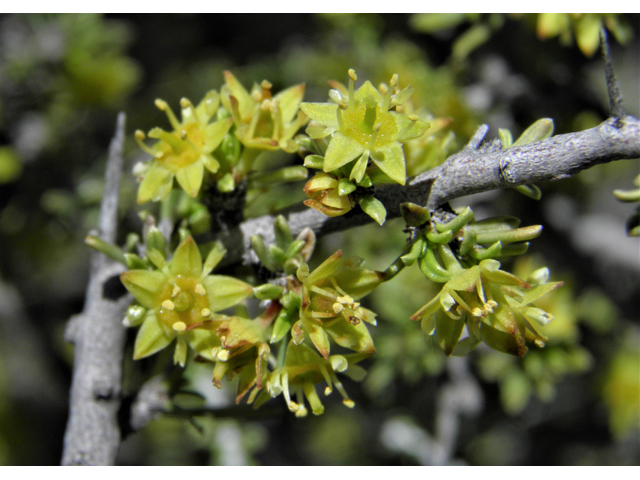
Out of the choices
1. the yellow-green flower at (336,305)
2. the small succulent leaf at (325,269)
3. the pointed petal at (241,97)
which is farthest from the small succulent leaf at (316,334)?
the pointed petal at (241,97)

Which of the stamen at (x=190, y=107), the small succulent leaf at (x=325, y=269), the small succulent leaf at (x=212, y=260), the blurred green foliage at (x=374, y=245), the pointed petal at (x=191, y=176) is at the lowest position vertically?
the blurred green foliage at (x=374, y=245)

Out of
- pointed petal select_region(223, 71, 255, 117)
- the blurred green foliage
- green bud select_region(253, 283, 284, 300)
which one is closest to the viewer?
green bud select_region(253, 283, 284, 300)

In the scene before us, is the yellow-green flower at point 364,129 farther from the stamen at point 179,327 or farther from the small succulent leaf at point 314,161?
the stamen at point 179,327

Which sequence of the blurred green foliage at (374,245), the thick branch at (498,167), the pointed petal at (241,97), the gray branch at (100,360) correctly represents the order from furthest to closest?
the blurred green foliage at (374,245), the gray branch at (100,360), the pointed petal at (241,97), the thick branch at (498,167)

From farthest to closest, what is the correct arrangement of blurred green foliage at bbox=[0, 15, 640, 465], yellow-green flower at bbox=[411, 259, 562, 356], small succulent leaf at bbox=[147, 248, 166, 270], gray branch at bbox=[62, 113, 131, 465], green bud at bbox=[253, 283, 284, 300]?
blurred green foliage at bbox=[0, 15, 640, 465]
gray branch at bbox=[62, 113, 131, 465]
small succulent leaf at bbox=[147, 248, 166, 270]
green bud at bbox=[253, 283, 284, 300]
yellow-green flower at bbox=[411, 259, 562, 356]

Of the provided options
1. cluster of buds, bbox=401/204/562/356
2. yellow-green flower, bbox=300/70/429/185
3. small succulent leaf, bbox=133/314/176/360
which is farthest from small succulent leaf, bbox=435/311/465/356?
small succulent leaf, bbox=133/314/176/360

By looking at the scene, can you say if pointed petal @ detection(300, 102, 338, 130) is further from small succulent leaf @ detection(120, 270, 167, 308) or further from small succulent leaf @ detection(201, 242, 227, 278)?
small succulent leaf @ detection(120, 270, 167, 308)

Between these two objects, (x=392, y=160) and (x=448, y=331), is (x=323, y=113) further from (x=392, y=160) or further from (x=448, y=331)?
(x=448, y=331)
